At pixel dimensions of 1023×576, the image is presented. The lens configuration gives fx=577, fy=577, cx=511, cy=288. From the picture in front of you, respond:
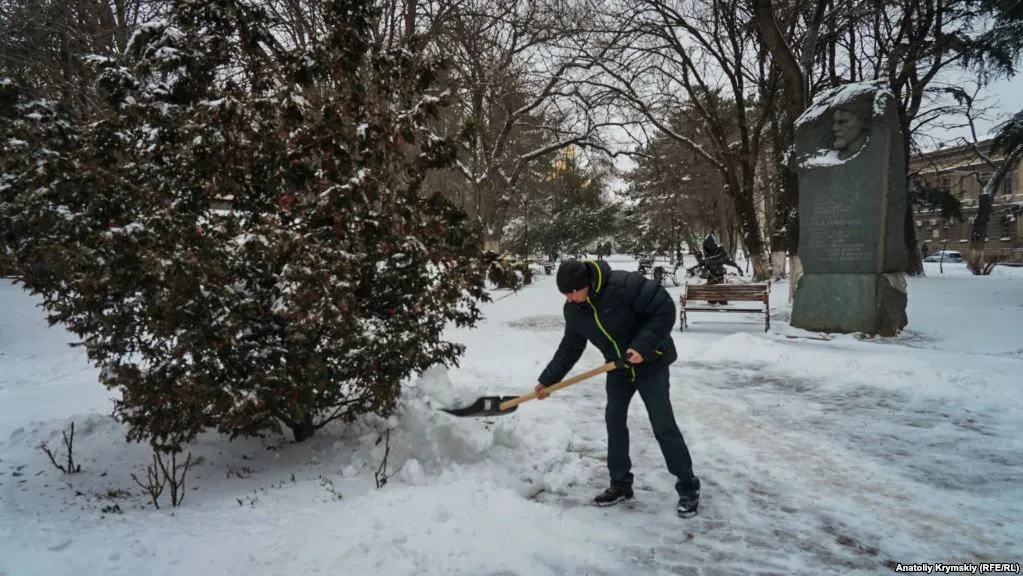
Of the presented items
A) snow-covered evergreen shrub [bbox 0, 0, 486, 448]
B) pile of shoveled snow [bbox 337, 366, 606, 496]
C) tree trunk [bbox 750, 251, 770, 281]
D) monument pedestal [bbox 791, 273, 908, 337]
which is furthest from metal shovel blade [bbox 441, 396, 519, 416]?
tree trunk [bbox 750, 251, 770, 281]

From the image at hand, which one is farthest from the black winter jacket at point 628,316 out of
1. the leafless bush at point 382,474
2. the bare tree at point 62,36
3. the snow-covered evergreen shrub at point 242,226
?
the bare tree at point 62,36

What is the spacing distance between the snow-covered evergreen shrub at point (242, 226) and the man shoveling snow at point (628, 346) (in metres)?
0.91

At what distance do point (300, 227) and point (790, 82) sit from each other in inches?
497

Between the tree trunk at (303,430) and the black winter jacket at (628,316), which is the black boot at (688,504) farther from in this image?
the tree trunk at (303,430)

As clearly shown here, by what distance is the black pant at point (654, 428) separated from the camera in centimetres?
346

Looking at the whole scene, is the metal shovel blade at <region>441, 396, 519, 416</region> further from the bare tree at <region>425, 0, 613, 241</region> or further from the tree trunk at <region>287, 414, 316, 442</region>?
the bare tree at <region>425, 0, 613, 241</region>

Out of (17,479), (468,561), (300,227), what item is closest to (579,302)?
(468,561)

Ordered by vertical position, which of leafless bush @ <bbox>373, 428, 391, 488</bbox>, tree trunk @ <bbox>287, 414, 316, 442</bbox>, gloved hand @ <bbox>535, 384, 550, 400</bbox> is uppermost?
gloved hand @ <bbox>535, 384, 550, 400</bbox>

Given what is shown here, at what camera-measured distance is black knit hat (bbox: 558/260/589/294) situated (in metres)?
3.43

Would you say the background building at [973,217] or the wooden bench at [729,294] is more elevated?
the background building at [973,217]

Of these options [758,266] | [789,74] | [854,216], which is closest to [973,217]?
[758,266]

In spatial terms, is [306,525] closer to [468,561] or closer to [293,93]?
[468,561]

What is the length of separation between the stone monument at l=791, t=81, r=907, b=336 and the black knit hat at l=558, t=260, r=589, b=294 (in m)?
7.60

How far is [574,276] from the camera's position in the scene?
343cm
